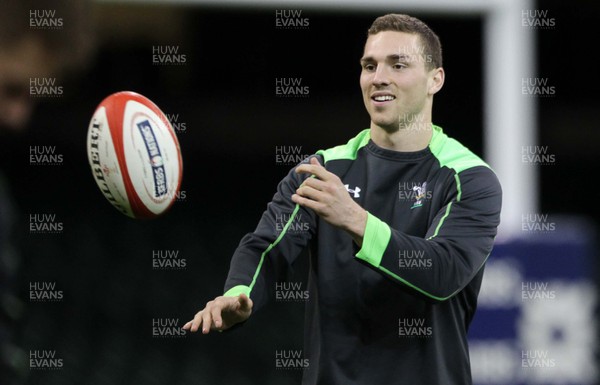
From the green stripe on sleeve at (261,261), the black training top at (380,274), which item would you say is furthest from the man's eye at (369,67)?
the green stripe on sleeve at (261,261)

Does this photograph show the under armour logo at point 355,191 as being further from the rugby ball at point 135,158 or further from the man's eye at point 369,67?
the rugby ball at point 135,158

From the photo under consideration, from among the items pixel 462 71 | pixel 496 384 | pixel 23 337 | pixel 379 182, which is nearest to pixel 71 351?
pixel 23 337

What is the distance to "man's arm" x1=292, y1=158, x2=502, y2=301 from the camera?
291 cm

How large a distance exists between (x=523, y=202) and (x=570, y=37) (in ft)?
11.3

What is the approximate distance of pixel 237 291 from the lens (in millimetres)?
3074

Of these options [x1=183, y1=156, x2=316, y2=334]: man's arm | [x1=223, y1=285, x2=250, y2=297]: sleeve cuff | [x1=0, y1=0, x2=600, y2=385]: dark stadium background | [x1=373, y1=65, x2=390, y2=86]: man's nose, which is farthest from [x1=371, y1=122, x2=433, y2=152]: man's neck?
[x1=0, y1=0, x2=600, y2=385]: dark stadium background

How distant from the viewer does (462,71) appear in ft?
28.6

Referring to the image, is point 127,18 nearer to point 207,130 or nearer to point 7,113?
point 207,130

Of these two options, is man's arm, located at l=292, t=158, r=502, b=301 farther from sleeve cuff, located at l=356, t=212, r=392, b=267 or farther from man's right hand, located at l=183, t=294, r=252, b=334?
man's right hand, located at l=183, t=294, r=252, b=334

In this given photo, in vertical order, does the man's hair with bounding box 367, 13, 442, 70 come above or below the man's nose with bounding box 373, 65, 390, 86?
above

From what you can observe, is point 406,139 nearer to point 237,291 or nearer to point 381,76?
point 381,76

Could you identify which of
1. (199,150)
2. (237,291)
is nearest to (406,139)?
(237,291)

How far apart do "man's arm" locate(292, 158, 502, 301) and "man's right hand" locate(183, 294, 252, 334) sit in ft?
1.06

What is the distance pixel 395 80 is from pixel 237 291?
811 mm
